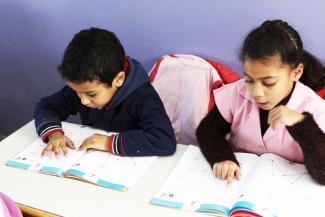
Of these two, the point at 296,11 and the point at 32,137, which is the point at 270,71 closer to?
the point at 296,11

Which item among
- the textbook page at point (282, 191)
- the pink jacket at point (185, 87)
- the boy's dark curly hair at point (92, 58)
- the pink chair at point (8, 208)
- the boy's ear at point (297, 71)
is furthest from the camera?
the pink jacket at point (185, 87)

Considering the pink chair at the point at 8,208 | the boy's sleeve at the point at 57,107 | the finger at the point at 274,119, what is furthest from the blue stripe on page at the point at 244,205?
the boy's sleeve at the point at 57,107

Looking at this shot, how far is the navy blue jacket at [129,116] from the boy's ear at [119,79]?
0.01 m

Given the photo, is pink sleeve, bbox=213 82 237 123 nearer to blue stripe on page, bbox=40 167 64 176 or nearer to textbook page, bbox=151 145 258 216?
textbook page, bbox=151 145 258 216

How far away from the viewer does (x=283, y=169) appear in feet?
3.22

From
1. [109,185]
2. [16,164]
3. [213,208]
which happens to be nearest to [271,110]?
[213,208]

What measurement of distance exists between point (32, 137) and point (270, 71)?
0.79m

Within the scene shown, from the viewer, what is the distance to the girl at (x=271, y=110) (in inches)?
35.9

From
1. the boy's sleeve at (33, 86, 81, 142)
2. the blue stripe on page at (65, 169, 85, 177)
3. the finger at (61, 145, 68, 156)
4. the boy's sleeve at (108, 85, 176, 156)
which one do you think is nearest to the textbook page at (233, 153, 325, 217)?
the boy's sleeve at (108, 85, 176, 156)

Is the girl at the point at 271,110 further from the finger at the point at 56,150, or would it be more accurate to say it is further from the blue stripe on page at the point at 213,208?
the finger at the point at 56,150

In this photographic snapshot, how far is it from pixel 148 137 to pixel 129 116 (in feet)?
0.51

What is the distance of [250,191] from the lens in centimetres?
90

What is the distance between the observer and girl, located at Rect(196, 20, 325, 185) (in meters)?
0.91

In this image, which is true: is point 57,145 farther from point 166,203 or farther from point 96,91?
point 166,203
